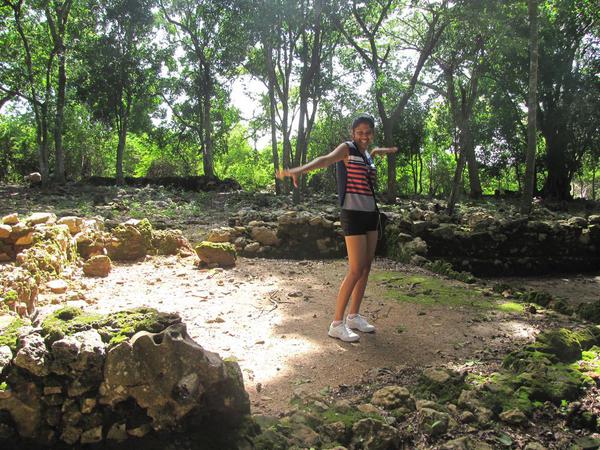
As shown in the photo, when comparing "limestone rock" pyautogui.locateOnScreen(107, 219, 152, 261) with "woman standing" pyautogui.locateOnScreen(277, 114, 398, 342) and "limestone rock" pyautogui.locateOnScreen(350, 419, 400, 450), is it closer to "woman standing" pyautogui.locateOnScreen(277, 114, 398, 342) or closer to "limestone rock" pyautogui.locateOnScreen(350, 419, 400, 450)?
"woman standing" pyautogui.locateOnScreen(277, 114, 398, 342)

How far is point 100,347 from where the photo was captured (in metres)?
2.27

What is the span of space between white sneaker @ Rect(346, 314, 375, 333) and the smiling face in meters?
1.57

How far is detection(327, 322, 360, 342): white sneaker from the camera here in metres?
3.95

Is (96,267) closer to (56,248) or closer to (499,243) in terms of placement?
(56,248)

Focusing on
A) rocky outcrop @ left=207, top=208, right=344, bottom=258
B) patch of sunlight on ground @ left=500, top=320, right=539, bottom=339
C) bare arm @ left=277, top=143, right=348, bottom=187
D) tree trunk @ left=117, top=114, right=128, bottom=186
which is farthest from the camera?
tree trunk @ left=117, top=114, right=128, bottom=186

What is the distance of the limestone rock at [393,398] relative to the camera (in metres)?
2.82

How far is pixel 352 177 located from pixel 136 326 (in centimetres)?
210

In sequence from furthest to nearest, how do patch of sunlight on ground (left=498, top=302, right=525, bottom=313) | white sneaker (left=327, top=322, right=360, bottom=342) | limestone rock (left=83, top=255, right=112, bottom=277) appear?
limestone rock (left=83, top=255, right=112, bottom=277) → patch of sunlight on ground (left=498, top=302, right=525, bottom=313) → white sneaker (left=327, top=322, right=360, bottom=342)

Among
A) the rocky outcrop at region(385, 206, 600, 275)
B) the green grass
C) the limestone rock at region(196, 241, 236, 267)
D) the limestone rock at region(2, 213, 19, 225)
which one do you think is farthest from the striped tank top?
the limestone rock at region(2, 213, 19, 225)

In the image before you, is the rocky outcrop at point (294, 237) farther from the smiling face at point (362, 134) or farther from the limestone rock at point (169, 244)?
the smiling face at point (362, 134)

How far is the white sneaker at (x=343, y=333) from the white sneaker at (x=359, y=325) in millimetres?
135

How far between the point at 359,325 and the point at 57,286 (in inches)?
132

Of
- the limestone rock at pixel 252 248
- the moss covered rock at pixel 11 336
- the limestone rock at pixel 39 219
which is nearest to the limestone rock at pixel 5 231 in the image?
the limestone rock at pixel 39 219

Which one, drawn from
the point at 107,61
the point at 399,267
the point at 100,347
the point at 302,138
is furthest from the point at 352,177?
the point at 107,61
